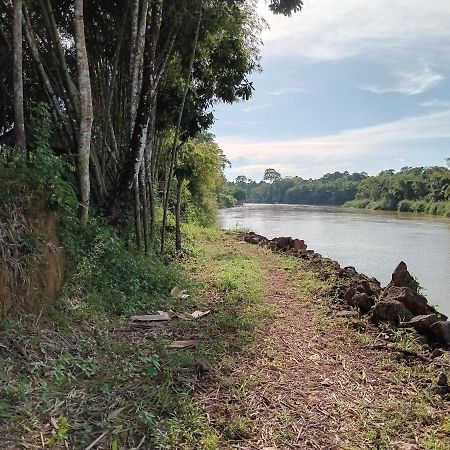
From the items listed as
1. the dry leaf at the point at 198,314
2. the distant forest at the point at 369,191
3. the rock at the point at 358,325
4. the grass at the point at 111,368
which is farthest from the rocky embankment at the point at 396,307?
the distant forest at the point at 369,191

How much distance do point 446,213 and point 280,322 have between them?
3789 cm

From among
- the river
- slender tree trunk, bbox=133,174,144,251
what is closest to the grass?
slender tree trunk, bbox=133,174,144,251

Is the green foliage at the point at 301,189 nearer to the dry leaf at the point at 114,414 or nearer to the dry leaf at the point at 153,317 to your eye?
the dry leaf at the point at 153,317

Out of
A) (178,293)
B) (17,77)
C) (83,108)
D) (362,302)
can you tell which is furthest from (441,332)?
(17,77)

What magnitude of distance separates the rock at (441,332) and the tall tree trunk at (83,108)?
4.23 metres

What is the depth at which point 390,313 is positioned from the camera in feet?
18.4

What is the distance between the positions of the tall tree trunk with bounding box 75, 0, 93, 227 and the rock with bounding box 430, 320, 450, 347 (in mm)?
4232

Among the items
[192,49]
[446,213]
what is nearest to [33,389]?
[192,49]

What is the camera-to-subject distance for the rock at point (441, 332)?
16.3 ft

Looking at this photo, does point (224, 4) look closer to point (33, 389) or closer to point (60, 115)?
point (60, 115)

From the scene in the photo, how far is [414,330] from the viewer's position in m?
5.20

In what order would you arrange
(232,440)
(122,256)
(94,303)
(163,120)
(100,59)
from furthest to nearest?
1. (163,120)
2. (100,59)
3. (122,256)
4. (94,303)
5. (232,440)

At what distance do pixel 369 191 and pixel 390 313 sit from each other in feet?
210

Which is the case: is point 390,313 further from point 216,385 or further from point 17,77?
point 17,77
